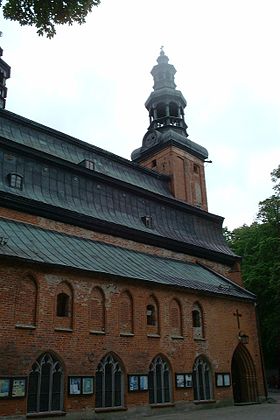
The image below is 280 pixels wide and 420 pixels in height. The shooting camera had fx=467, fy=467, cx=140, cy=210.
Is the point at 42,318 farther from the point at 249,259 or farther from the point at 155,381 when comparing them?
the point at 249,259

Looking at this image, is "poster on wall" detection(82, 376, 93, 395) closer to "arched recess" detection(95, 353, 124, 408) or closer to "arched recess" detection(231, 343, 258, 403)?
"arched recess" detection(95, 353, 124, 408)

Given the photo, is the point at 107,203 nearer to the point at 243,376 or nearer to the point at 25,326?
the point at 25,326

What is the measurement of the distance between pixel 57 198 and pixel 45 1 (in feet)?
46.6

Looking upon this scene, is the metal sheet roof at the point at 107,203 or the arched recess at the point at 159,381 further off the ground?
the metal sheet roof at the point at 107,203

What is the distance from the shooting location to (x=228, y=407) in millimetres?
20438

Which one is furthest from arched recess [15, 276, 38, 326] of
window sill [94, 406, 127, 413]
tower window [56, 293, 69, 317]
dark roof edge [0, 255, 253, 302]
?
window sill [94, 406, 127, 413]

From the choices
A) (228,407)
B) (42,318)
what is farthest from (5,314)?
(228,407)

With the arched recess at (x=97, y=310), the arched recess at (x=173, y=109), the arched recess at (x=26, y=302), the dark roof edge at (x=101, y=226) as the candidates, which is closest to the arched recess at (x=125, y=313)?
the arched recess at (x=97, y=310)

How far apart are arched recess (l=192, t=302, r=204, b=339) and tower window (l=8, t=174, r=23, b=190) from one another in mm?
9370

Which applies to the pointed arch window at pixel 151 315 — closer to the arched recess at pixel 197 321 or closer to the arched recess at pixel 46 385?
the arched recess at pixel 197 321

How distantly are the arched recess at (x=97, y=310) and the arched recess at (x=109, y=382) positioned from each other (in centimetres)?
108

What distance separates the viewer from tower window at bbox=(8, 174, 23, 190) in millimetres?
19781

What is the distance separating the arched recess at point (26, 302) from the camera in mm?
14847

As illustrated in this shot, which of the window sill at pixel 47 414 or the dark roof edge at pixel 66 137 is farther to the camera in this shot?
the dark roof edge at pixel 66 137
